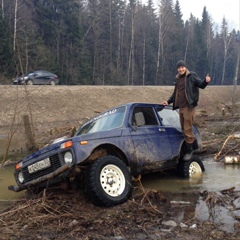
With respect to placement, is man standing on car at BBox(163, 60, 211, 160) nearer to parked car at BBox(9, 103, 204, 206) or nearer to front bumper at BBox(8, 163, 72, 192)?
parked car at BBox(9, 103, 204, 206)

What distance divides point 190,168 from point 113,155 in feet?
7.55

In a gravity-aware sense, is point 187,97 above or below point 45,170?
above

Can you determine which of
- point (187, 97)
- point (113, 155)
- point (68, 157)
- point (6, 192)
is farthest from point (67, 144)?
point (187, 97)

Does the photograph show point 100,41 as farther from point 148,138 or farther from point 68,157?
point 68,157

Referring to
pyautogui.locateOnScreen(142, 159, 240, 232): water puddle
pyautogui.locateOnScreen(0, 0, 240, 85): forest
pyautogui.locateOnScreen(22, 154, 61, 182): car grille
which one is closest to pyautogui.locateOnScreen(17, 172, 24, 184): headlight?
pyautogui.locateOnScreen(22, 154, 61, 182): car grille

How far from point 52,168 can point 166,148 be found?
7.88ft

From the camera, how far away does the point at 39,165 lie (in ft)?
19.0

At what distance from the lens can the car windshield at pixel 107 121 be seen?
6.49m

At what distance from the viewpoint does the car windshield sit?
6488 millimetres

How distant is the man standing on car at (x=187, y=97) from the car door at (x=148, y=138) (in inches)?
21.2

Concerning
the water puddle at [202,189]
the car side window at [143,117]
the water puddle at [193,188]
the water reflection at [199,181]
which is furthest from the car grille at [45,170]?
the water reflection at [199,181]

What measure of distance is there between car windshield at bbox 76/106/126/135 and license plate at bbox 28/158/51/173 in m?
1.28

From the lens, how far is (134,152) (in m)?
6.24

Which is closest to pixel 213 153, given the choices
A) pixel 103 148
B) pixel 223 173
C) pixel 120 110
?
pixel 223 173
